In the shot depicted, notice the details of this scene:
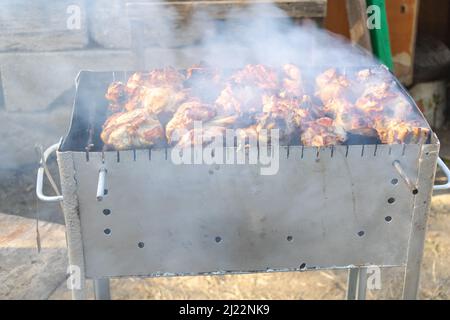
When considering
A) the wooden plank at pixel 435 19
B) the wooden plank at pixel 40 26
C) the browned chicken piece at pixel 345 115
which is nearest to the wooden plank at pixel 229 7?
the wooden plank at pixel 40 26

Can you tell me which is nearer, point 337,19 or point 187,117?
Result: point 187,117

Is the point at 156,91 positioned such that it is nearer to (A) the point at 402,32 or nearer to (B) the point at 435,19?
(A) the point at 402,32

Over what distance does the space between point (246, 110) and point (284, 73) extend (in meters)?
0.54

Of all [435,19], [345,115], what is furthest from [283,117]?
[435,19]

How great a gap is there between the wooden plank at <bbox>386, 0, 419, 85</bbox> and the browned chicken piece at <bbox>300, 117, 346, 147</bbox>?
3.62m

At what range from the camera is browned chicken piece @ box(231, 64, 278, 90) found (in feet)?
8.82

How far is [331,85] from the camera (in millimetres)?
2686

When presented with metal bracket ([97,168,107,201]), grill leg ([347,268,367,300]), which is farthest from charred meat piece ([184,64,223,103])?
grill leg ([347,268,367,300])

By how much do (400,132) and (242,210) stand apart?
74cm

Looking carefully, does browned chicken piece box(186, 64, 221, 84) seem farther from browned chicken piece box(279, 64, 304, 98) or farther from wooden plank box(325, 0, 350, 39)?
wooden plank box(325, 0, 350, 39)

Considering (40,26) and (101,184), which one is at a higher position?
(40,26)

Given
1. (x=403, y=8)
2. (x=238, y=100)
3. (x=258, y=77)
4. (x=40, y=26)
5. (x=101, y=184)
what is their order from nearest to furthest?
(x=101, y=184) → (x=238, y=100) → (x=258, y=77) → (x=40, y=26) → (x=403, y=8)

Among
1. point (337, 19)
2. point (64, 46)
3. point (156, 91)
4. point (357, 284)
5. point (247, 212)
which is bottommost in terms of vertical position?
point (357, 284)
